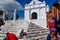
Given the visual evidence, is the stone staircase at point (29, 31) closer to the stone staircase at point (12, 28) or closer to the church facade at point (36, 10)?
the stone staircase at point (12, 28)

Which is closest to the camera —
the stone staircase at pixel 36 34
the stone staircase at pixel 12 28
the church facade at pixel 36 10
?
the stone staircase at pixel 36 34

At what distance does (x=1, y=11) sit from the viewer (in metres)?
31.0

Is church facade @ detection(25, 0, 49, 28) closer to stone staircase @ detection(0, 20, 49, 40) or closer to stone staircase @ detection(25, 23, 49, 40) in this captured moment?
stone staircase @ detection(0, 20, 49, 40)

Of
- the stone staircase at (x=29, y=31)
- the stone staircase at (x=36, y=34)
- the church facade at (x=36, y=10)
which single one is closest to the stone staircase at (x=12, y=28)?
the stone staircase at (x=29, y=31)

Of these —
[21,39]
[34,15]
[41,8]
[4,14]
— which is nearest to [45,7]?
[41,8]

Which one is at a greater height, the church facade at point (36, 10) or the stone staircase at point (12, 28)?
the church facade at point (36, 10)

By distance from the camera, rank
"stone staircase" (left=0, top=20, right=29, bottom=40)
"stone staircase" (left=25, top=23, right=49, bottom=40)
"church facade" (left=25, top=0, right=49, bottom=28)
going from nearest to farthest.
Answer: "stone staircase" (left=25, top=23, right=49, bottom=40), "stone staircase" (left=0, top=20, right=29, bottom=40), "church facade" (left=25, top=0, right=49, bottom=28)

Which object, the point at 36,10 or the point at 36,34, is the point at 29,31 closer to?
the point at 36,34

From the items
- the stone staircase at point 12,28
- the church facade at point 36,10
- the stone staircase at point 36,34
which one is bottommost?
the stone staircase at point 36,34

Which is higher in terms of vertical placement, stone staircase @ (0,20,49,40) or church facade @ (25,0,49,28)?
church facade @ (25,0,49,28)

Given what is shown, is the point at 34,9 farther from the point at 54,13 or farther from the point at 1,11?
the point at 54,13

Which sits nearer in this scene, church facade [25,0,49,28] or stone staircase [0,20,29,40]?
stone staircase [0,20,29,40]

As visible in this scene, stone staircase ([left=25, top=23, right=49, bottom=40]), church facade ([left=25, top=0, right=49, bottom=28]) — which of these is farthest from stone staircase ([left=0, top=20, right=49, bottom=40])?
church facade ([left=25, top=0, right=49, bottom=28])

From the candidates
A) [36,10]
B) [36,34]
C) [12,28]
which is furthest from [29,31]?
[36,10]
